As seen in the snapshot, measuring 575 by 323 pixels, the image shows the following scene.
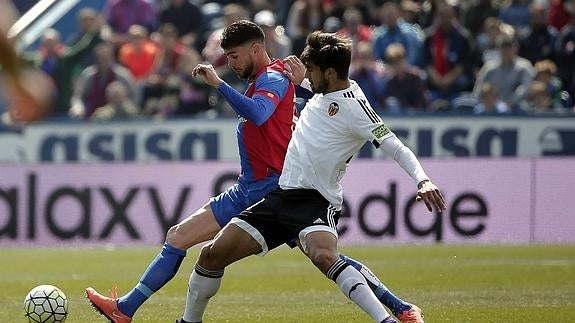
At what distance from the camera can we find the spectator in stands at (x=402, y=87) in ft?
65.9

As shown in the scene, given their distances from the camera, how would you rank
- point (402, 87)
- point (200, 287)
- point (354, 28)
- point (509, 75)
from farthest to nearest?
point (354, 28) < point (402, 87) < point (509, 75) < point (200, 287)

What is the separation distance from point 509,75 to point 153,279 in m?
12.1

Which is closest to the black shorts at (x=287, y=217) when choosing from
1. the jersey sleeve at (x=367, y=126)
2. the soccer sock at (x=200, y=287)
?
the soccer sock at (x=200, y=287)

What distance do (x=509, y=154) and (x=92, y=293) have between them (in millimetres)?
10644

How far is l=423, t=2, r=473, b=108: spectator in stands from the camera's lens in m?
20.7

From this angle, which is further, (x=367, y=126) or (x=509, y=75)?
(x=509, y=75)

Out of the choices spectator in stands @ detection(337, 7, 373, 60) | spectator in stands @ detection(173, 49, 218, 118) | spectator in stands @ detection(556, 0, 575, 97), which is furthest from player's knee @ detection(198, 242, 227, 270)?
spectator in stands @ detection(556, 0, 575, 97)

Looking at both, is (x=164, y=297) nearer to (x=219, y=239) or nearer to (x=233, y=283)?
(x=233, y=283)

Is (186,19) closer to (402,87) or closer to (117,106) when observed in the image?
(117,106)

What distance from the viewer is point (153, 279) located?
886cm

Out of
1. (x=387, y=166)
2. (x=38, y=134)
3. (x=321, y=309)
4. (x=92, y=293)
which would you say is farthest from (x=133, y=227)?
(x=92, y=293)

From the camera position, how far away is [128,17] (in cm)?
2303

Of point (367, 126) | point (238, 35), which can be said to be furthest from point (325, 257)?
point (238, 35)

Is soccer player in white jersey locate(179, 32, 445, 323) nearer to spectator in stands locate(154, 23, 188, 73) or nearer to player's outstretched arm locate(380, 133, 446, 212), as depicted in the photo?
player's outstretched arm locate(380, 133, 446, 212)
